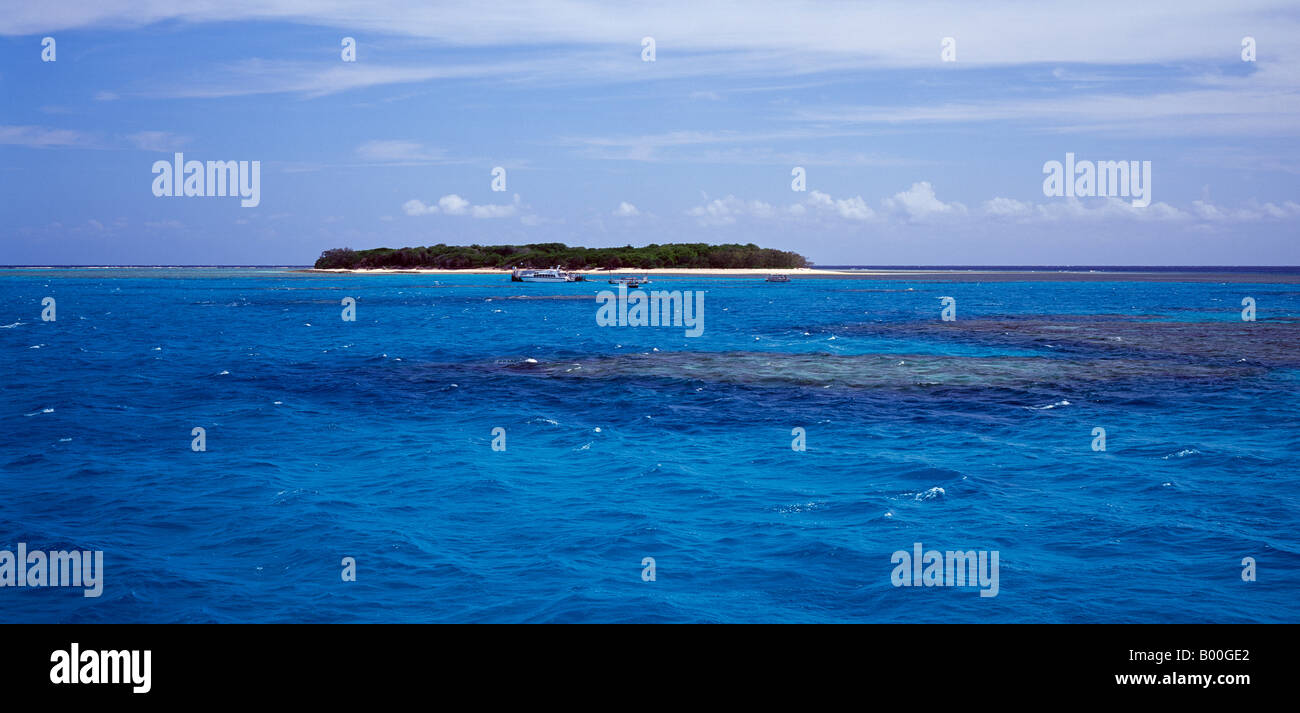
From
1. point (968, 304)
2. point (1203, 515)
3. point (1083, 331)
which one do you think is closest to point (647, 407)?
point (1203, 515)

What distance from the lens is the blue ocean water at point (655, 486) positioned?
1628 centimetres

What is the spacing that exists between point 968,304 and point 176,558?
12518 cm

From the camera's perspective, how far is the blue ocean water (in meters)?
16.3

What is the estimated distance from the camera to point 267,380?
45.9 meters

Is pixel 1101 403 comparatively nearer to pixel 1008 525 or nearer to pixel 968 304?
pixel 1008 525

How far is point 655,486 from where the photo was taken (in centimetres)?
2444

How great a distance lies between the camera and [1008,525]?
20.4 metres

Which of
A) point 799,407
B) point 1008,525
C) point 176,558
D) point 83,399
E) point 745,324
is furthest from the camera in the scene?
point 745,324

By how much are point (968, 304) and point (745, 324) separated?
5382 cm
